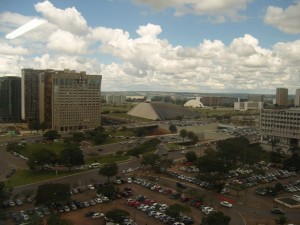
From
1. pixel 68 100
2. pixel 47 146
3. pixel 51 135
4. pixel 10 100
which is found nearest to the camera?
pixel 47 146

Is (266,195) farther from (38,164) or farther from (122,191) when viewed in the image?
(38,164)

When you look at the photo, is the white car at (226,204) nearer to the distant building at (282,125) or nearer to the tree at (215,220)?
the tree at (215,220)

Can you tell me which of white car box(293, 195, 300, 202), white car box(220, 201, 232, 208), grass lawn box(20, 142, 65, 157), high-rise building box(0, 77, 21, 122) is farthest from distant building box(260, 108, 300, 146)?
high-rise building box(0, 77, 21, 122)

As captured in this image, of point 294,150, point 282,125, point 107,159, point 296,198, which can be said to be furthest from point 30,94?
point 296,198

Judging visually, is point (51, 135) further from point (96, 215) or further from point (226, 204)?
point (226, 204)

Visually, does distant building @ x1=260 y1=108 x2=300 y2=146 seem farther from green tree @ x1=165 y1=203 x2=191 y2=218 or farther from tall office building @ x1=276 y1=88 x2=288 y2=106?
tall office building @ x1=276 y1=88 x2=288 y2=106

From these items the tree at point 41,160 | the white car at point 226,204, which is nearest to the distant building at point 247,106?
the tree at point 41,160
